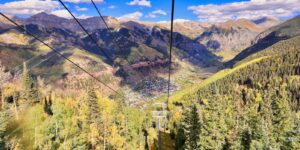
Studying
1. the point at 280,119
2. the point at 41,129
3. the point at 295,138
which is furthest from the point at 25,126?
the point at 280,119

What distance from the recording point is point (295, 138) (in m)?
53.1

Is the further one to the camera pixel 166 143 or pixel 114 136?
pixel 166 143

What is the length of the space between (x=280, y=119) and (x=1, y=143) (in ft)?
227

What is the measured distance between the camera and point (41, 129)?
74.3m

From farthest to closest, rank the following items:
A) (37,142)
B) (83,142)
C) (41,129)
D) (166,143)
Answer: (166,143) < (83,142) < (41,129) < (37,142)

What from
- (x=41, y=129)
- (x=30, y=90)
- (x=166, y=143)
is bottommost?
(x=166, y=143)

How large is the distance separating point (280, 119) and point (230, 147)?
30018mm

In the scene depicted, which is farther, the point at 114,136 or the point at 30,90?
the point at 30,90

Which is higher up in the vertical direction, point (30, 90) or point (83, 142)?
point (30, 90)

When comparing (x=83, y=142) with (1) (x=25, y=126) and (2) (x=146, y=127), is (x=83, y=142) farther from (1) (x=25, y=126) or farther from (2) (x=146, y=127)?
(2) (x=146, y=127)

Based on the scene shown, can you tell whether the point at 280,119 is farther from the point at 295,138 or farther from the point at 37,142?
the point at 37,142

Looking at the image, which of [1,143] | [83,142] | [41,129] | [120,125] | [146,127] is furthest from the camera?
[146,127]

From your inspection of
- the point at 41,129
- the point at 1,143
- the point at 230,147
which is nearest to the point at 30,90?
the point at 41,129

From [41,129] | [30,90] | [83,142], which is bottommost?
[83,142]
